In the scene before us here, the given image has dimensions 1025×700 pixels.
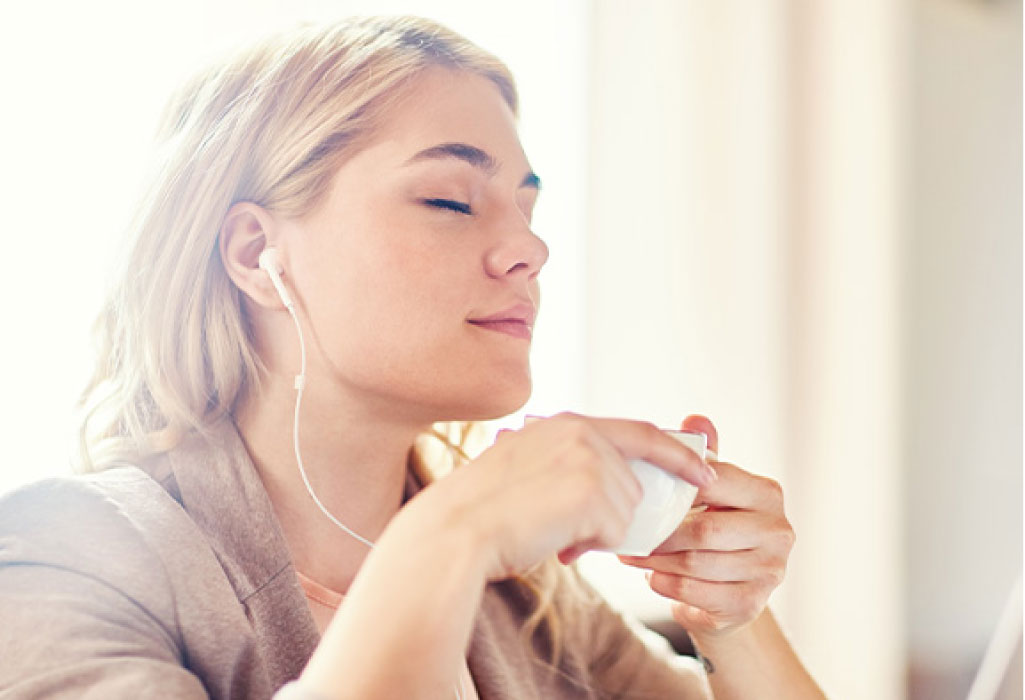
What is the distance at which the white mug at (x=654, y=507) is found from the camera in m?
0.71

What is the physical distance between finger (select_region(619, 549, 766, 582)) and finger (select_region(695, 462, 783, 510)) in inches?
1.9

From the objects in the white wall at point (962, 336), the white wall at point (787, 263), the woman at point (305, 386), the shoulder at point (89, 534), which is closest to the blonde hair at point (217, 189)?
the woman at point (305, 386)

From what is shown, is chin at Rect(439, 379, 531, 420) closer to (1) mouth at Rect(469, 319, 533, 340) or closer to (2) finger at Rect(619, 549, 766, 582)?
(1) mouth at Rect(469, 319, 533, 340)

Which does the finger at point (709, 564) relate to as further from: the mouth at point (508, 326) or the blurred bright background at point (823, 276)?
the blurred bright background at point (823, 276)

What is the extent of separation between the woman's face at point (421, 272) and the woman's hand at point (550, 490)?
226 mm

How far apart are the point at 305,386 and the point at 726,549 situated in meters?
0.46

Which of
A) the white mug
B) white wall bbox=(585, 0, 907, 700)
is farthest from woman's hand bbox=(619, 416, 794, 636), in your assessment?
white wall bbox=(585, 0, 907, 700)

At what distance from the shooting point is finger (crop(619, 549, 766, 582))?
88 centimetres

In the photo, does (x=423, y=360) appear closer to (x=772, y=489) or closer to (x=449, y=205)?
(x=449, y=205)

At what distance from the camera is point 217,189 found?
97 cm

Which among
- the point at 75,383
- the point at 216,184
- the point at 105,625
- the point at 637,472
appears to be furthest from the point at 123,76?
the point at 637,472

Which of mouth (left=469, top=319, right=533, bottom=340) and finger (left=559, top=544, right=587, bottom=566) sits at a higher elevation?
mouth (left=469, top=319, right=533, bottom=340)

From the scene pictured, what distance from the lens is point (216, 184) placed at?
966 millimetres

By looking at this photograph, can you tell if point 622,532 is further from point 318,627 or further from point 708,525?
point 318,627
